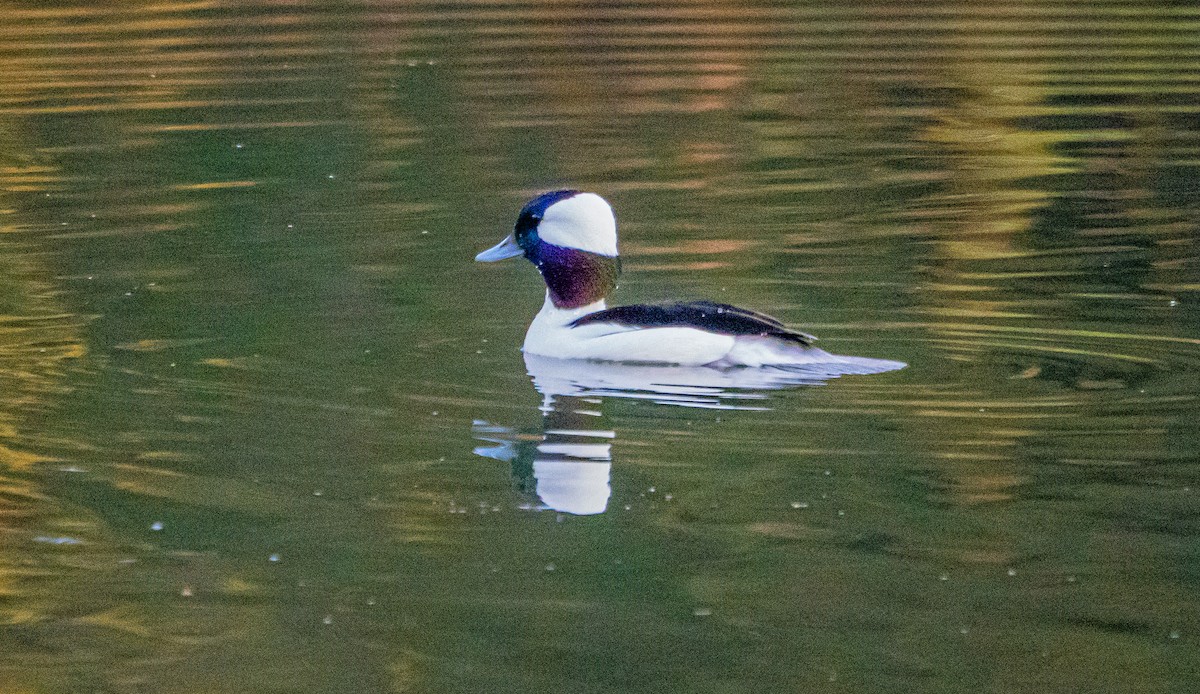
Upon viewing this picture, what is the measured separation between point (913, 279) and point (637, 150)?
5.59 metres

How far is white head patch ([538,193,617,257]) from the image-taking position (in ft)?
32.8

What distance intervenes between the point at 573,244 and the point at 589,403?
134 cm

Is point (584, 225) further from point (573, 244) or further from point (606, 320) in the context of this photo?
point (606, 320)

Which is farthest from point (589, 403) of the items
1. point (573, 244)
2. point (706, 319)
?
point (573, 244)

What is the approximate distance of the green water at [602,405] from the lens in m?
6.05

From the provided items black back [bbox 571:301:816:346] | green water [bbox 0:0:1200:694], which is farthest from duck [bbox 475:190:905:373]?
green water [bbox 0:0:1200:694]

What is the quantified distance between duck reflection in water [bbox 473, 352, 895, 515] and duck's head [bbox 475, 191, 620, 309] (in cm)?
47

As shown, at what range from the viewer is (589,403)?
29.4ft

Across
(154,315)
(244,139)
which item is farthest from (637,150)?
(154,315)

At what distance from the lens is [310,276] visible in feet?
39.1

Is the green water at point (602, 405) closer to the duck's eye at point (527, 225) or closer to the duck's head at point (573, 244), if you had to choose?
the duck's head at point (573, 244)

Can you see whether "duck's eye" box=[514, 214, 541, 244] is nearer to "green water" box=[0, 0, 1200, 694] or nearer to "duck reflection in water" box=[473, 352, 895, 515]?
"green water" box=[0, 0, 1200, 694]

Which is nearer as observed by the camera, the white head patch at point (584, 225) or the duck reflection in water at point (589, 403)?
the duck reflection in water at point (589, 403)

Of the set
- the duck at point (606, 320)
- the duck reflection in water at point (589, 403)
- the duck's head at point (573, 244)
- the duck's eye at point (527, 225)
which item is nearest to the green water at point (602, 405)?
the duck reflection in water at point (589, 403)
